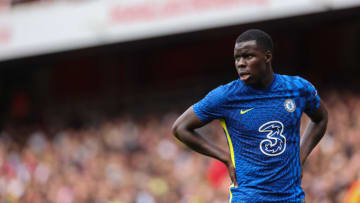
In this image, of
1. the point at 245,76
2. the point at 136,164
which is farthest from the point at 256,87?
the point at 136,164

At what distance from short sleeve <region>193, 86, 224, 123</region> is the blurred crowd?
158 inches

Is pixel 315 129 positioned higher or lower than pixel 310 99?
lower

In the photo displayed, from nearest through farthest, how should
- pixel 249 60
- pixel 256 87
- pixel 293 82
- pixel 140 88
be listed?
1. pixel 249 60
2. pixel 256 87
3. pixel 293 82
4. pixel 140 88

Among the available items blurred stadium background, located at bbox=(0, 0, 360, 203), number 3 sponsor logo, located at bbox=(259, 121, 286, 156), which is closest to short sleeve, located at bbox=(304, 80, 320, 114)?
number 3 sponsor logo, located at bbox=(259, 121, 286, 156)

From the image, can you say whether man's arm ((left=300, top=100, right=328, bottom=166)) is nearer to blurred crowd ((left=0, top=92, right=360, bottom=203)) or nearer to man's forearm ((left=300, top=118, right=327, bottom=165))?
man's forearm ((left=300, top=118, right=327, bottom=165))

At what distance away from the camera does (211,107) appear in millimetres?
4277

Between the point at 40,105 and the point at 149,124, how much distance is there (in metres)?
7.10

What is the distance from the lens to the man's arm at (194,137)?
4348 mm

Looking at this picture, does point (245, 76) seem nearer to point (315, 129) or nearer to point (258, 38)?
point (258, 38)

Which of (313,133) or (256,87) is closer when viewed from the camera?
(256,87)

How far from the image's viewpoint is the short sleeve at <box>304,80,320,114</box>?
4.40 metres

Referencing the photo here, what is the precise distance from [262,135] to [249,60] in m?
0.51

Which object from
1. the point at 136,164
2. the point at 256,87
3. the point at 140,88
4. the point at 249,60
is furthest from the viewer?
the point at 140,88

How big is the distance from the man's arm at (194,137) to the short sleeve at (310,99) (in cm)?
68
